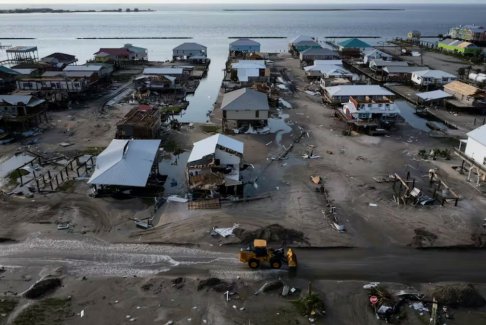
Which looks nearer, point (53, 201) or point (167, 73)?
point (53, 201)

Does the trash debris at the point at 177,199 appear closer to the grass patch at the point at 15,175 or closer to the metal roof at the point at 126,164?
the metal roof at the point at 126,164

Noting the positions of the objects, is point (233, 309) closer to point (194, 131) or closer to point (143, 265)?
point (143, 265)

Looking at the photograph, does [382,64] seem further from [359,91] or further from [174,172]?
[174,172]

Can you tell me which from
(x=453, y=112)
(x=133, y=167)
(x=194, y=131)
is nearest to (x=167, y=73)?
(x=194, y=131)

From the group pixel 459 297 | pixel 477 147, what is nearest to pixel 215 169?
pixel 459 297

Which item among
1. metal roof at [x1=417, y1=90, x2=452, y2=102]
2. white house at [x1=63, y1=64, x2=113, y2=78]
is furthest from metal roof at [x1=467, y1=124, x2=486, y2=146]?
white house at [x1=63, y1=64, x2=113, y2=78]

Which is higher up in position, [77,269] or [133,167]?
[133,167]
